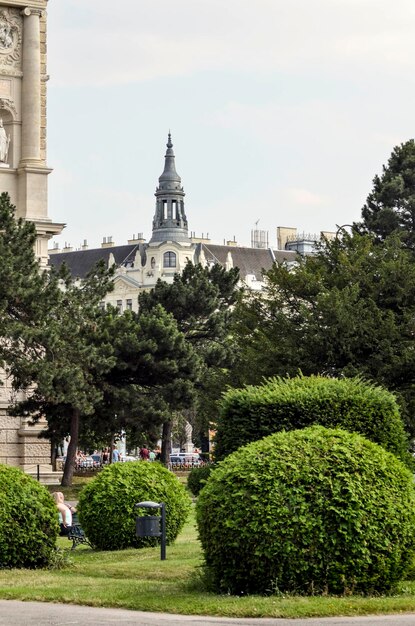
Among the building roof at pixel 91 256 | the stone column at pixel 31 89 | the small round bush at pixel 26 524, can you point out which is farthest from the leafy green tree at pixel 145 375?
the building roof at pixel 91 256

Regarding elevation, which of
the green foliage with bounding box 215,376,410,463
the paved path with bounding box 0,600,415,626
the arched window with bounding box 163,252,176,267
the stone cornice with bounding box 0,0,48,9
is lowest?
the paved path with bounding box 0,600,415,626

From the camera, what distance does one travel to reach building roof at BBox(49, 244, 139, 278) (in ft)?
598

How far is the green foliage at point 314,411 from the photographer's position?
20.9 meters

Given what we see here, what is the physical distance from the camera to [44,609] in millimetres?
18203

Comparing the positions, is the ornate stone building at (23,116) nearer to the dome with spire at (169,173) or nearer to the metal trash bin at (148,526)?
the metal trash bin at (148,526)

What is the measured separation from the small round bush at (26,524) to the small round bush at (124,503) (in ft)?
9.43

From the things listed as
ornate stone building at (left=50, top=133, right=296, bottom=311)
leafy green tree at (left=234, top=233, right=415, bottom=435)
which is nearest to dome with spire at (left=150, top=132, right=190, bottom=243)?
ornate stone building at (left=50, top=133, right=296, bottom=311)

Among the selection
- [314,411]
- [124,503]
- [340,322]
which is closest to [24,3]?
[340,322]

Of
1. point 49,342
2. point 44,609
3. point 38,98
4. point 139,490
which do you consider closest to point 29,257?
point 49,342

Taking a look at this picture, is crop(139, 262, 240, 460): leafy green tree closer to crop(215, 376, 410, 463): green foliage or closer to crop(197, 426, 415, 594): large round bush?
crop(215, 376, 410, 463): green foliage

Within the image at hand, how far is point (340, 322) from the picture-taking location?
46.7 metres

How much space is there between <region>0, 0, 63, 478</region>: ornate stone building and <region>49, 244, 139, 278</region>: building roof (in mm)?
122621

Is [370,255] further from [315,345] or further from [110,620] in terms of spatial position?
[110,620]

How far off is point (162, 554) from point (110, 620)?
20.5 feet
